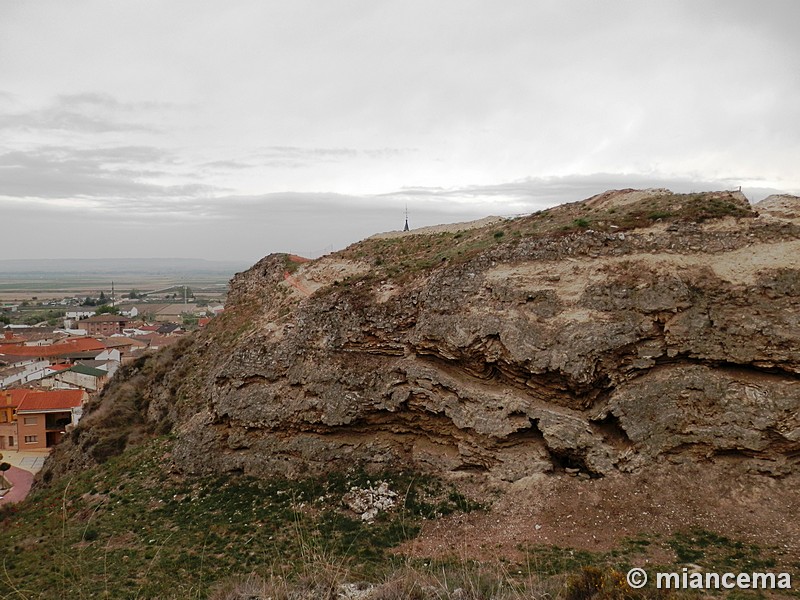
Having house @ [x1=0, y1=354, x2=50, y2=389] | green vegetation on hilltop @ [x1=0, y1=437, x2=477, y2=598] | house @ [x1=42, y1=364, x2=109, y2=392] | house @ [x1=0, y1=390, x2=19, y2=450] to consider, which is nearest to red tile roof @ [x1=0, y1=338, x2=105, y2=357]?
house @ [x1=0, y1=354, x2=50, y2=389]

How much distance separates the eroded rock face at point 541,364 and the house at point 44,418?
22360mm

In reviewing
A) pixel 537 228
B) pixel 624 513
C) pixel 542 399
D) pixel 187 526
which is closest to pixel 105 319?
pixel 187 526

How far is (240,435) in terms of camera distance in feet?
65.4

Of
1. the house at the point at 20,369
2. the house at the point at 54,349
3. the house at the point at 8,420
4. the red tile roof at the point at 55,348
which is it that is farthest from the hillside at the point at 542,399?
the red tile roof at the point at 55,348

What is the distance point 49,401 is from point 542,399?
118ft

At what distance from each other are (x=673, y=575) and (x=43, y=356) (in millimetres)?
64603

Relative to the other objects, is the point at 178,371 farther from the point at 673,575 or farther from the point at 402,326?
the point at 673,575

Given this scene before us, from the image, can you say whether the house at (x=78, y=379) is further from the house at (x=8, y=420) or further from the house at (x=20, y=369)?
the house at (x=8, y=420)

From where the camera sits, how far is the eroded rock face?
15.7 metres

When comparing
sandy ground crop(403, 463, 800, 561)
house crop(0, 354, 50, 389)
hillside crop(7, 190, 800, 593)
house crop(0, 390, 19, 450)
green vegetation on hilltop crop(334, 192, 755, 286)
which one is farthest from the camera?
house crop(0, 354, 50, 389)

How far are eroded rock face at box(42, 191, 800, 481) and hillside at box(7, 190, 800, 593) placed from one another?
6cm

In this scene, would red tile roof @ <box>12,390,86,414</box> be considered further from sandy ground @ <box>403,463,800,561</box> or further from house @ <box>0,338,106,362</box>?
sandy ground @ <box>403,463,800,561</box>

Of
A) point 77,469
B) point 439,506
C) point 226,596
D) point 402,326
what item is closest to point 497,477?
point 439,506

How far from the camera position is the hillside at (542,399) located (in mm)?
14609
